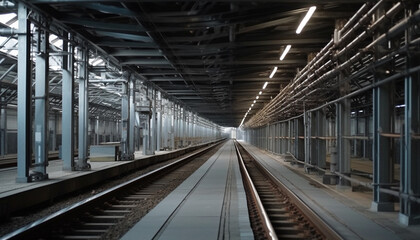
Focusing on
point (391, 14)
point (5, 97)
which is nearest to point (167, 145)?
point (5, 97)

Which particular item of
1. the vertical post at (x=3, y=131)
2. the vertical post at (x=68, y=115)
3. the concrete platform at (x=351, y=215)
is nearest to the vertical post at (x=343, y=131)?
the concrete platform at (x=351, y=215)

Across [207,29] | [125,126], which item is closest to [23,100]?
[207,29]

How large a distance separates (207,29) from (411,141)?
373 inches

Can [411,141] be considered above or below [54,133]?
above

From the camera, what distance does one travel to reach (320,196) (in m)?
11.2

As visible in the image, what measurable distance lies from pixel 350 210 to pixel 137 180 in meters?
8.05

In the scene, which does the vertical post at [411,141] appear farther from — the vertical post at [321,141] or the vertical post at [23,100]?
the vertical post at [23,100]

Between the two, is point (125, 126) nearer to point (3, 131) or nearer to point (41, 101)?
point (3, 131)

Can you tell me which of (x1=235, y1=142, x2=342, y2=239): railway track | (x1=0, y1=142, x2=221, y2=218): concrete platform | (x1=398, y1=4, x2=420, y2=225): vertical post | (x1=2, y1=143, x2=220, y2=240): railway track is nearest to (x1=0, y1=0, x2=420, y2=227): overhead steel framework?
(x1=398, y1=4, x2=420, y2=225): vertical post

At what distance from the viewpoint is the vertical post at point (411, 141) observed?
7.18 metres

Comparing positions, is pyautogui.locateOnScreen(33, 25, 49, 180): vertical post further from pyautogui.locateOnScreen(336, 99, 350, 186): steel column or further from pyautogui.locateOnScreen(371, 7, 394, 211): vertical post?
pyautogui.locateOnScreen(371, 7, 394, 211): vertical post

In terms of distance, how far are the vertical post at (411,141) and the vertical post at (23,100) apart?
29.7ft

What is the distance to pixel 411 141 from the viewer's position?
7.18m

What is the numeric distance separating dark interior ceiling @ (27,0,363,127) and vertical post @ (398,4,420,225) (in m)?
3.26
